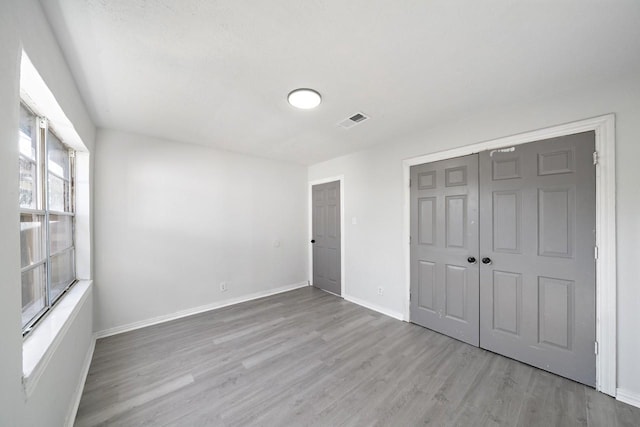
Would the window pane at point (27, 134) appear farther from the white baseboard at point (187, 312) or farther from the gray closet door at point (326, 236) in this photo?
the gray closet door at point (326, 236)

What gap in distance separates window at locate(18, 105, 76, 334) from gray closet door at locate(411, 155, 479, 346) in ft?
10.9

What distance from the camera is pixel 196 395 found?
5.88 ft

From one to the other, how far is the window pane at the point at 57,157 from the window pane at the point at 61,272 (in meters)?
0.73

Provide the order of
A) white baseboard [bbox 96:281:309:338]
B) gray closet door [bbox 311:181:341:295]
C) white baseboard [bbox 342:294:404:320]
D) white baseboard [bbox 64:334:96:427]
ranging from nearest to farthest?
1. white baseboard [bbox 64:334:96:427]
2. white baseboard [bbox 96:281:309:338]
3. white baseboard [bbox 342:294:404:320]
4. gray closet door [bbox 311:181:341:295]

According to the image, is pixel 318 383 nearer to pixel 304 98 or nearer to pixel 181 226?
pixel 304 98

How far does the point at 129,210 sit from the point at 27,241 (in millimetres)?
1619

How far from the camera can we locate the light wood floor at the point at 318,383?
1602 mm

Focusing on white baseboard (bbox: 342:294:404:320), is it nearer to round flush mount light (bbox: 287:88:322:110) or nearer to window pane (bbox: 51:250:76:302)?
round flush mount light (bbox: 287:88:322:110)

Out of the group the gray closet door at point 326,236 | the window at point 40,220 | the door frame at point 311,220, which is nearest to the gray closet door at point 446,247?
the door frame at point 311,220

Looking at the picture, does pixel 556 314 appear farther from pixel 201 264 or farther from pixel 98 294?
pixel 98 294

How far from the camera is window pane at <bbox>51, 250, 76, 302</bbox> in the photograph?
1780mm

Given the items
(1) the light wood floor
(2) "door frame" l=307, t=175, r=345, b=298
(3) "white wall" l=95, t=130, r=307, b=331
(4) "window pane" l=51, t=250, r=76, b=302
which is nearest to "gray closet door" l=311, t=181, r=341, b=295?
(2) "door frame" l=307, t=175, r=345, b=298

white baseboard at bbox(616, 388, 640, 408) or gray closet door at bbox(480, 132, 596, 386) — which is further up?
gray closet door at bbox(480, 132, 596, 386)

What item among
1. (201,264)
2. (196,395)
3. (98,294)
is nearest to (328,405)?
(196,395)
